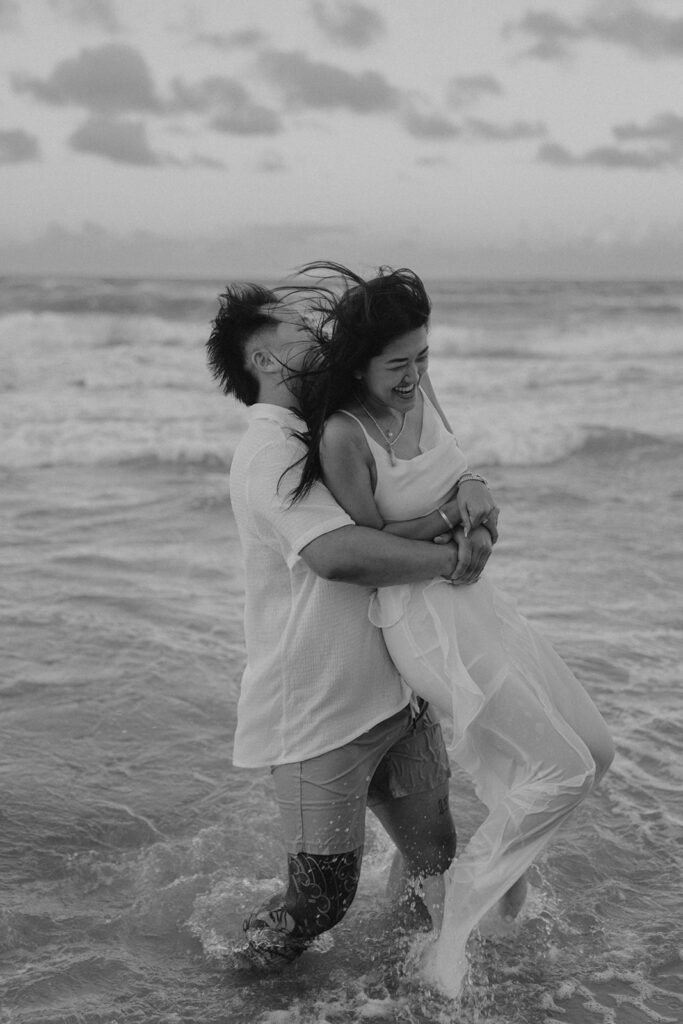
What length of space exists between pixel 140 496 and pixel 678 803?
6323mm

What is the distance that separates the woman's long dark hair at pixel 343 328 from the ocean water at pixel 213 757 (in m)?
1.71

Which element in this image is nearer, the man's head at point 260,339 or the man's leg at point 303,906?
the man's head at point 260,339

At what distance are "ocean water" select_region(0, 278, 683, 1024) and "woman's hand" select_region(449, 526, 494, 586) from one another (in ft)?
4.36

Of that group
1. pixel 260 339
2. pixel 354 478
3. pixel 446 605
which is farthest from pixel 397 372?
pixel 446 605

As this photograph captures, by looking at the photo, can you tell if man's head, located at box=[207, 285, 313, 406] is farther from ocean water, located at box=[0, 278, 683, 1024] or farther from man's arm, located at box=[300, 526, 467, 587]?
ocean water, located at box=[0, 278, 683, 1024]

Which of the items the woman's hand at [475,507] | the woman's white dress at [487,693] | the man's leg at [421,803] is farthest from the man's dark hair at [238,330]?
the man's leg at [421,803]

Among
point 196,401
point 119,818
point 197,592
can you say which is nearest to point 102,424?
point 196,401

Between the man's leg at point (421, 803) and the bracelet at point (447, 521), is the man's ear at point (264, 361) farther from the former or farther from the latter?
the man's leg at point (421, 803)

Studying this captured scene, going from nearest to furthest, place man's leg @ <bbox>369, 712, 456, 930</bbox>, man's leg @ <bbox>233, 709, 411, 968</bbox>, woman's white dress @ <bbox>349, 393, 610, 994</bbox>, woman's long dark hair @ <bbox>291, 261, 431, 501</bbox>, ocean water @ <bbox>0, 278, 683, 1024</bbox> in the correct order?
woman's long dark hair @ <bbox>291, 261, 431, 501</bbox> < woman's white dress @ <bbox>349, 393, 610, 994</bbox> < man's leg @ <bbox>233, 709, 411, 968</bbox> < man's leg @ <bbox>369, 712, 456, 930</bbox> < ocean water @ <bbox>0, 278, 683, 1024</bbox>

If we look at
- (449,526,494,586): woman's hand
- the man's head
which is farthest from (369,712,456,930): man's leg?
the man's head

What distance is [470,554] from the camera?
9.78ft

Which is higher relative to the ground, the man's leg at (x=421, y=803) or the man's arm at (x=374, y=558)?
the man's arm at (x=374, y=558)

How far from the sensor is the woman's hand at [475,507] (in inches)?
118

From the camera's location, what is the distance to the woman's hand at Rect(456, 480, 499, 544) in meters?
3.01
